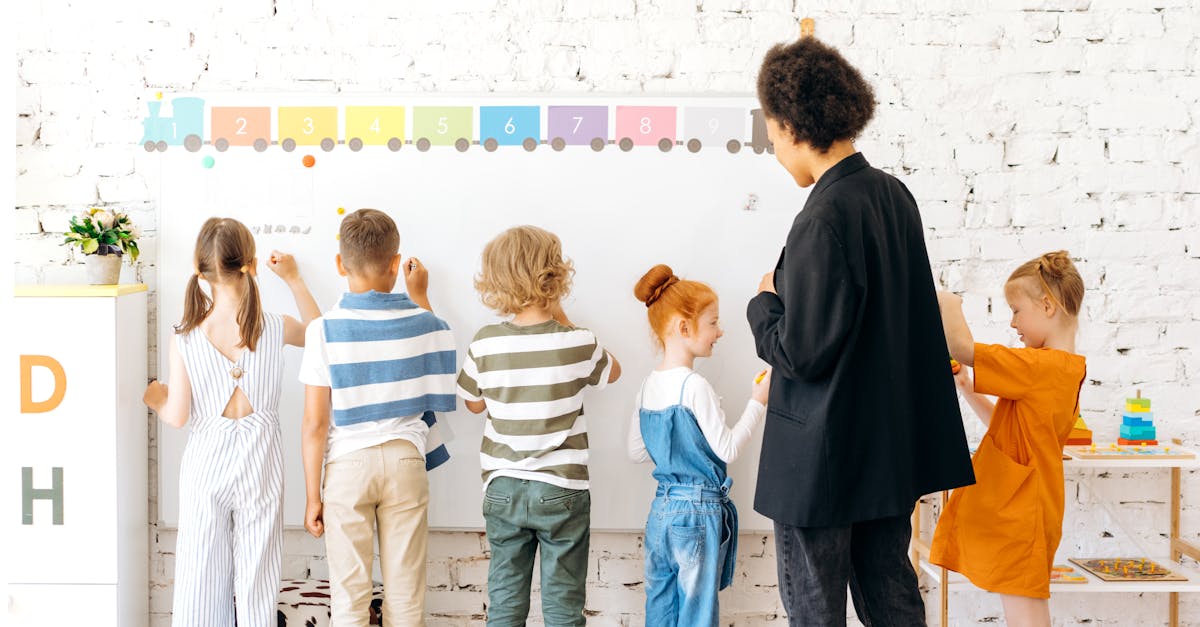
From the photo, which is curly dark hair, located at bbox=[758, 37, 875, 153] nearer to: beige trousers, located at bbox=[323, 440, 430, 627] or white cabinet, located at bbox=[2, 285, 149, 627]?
beige trousers, located at bbox=[323, 440, 430, 627]

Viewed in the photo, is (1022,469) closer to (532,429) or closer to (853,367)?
(853,367)

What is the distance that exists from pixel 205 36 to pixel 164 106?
22 centimetres

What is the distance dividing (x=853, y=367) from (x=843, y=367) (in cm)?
3

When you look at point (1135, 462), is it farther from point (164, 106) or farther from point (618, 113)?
point (164, 106)

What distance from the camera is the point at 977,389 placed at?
2047mm

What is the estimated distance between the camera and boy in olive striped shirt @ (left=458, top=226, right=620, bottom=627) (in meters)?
2.14

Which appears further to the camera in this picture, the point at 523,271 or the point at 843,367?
the point at 523,271

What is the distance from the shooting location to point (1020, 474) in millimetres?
2049

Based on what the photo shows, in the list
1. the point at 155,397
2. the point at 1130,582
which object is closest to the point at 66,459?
the point at 155,397

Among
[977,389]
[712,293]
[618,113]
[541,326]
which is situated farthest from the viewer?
[618,113]

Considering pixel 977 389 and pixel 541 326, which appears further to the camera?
pixel 541 326

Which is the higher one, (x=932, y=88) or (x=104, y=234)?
(x=932, y=88)

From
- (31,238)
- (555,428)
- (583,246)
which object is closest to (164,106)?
(31,238)

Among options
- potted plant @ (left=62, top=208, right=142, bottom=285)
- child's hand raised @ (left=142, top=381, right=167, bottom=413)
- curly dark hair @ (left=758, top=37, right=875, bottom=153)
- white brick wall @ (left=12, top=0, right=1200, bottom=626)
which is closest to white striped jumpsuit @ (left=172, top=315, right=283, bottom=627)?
child's hand raised @ (left=142, top=381, right=167, bottom=413)
